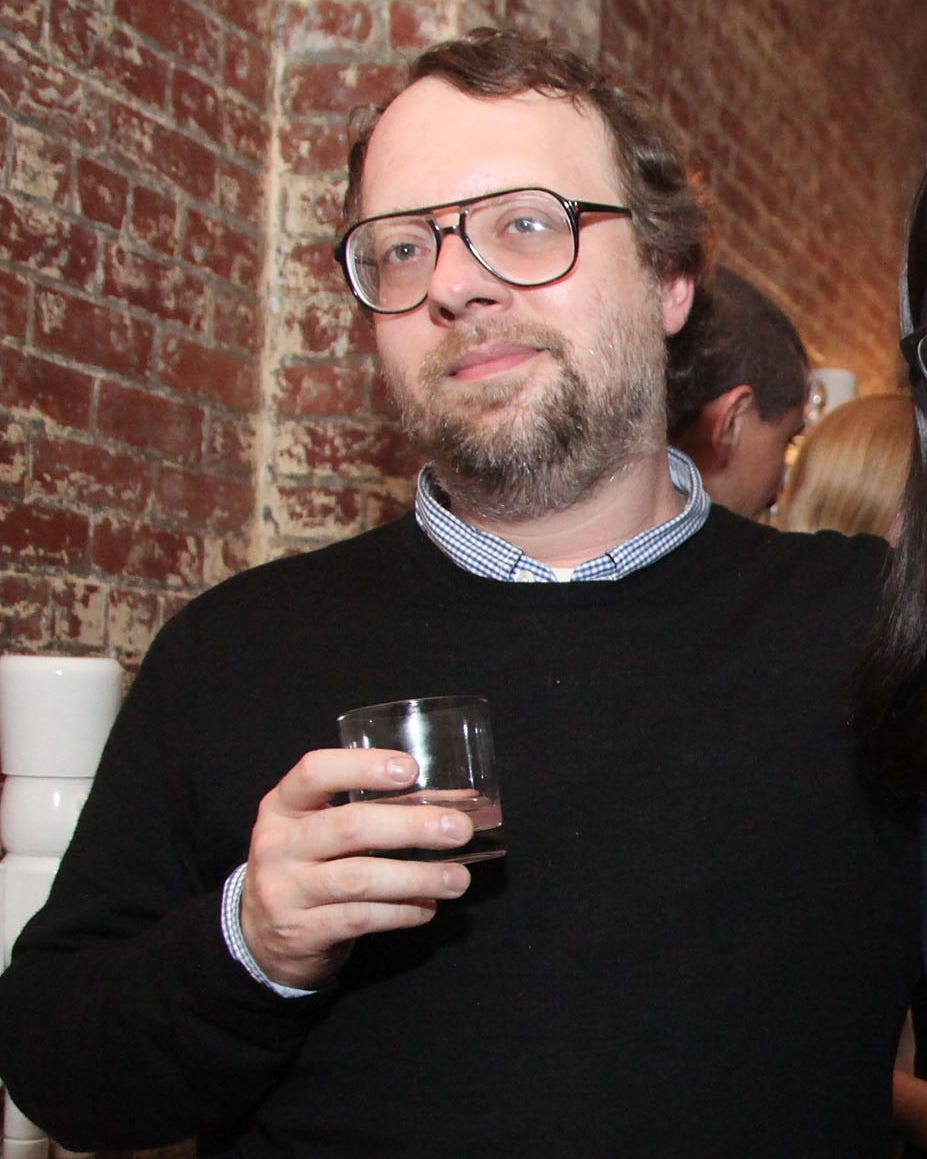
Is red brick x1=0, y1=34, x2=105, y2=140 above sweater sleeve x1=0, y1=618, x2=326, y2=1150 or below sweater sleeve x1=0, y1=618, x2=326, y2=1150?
above

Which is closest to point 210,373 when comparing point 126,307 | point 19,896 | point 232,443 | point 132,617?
point 232,443

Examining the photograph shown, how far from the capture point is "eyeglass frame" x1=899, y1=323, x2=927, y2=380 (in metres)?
1.13

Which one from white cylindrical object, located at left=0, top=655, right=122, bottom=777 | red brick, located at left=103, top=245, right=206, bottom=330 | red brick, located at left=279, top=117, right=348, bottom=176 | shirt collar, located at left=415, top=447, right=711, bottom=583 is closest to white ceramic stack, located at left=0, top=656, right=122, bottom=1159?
white cylindrical object, located at left=0, top=655, right=122, bottom=777

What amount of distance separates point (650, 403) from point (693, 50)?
2.49 metres

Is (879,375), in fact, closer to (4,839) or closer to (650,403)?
(650,403)

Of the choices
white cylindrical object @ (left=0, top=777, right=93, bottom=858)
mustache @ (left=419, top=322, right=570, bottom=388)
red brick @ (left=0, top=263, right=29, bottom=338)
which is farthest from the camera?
red brick @ (left=0, top=263, right=29, bottom=338)

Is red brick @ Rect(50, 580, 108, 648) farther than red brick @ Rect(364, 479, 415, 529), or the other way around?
red brick @ Rect(364, 479, 415, 529)

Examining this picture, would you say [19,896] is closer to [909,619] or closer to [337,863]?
[337,863]

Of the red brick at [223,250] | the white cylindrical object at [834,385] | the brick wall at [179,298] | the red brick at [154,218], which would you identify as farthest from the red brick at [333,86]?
the white cylindrical object at [834,385]

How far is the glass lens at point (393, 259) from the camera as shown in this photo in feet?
5.15

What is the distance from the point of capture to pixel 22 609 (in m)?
1.91

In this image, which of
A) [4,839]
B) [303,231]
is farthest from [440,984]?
[303,231]

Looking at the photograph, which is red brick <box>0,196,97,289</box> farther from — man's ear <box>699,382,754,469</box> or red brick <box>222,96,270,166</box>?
man's ear <box>699,382,754,469</box>

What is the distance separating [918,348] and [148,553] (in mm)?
1369
